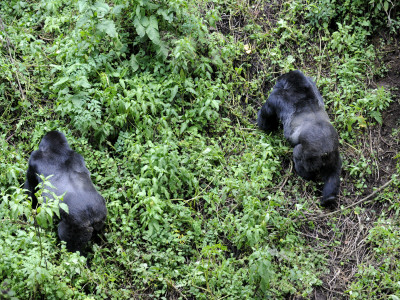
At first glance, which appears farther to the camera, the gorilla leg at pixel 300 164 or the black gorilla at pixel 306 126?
the gorilla leg at pixel 300 164

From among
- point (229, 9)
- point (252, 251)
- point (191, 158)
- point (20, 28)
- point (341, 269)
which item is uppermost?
point (20, 28)

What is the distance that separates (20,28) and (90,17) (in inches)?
65.4

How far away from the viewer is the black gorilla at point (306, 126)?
18.5ft

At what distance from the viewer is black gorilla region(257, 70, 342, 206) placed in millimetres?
5637

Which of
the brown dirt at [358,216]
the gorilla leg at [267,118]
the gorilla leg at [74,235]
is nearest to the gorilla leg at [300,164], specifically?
the brown dirt at [358,216]

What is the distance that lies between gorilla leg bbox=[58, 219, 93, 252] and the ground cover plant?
0.12 meters

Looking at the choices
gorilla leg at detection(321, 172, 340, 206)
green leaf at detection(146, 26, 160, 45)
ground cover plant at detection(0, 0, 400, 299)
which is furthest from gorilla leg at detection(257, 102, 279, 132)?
green leaf at detection(146, 26, 160, 45)

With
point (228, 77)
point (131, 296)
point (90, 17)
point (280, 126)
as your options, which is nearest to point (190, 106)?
point (228, 77)

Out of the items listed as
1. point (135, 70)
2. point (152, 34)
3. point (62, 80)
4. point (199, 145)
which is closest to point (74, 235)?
point (199, 145)

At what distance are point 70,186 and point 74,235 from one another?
50 cm

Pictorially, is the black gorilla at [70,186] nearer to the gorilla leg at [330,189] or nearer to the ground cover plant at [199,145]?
the ground cover plant at [199,145]

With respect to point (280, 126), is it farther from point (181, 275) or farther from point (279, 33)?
point (181, 275)

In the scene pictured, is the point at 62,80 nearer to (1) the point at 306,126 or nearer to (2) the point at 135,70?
(2) the point at 135,70

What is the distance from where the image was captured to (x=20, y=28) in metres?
7.17
